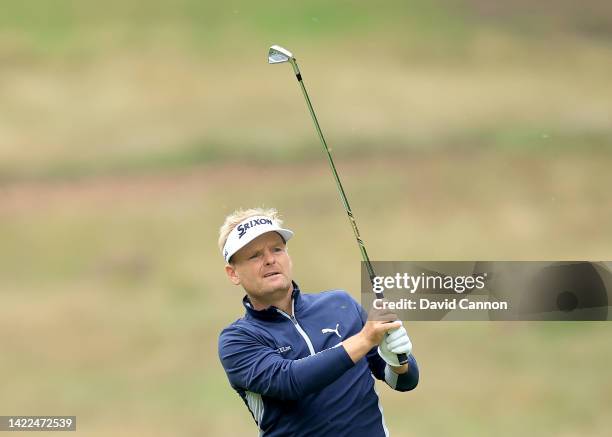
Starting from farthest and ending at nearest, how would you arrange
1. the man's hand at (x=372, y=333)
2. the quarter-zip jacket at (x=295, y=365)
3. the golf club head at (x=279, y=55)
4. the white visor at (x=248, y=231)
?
the golf club head at (x=279, y=55), the white visor at (x=248, y=231), the quarter-zip jacket at (x=295, y=365), the man's hand at (x=372, y=333)

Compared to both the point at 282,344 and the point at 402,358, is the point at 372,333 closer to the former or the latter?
the point at 402,358

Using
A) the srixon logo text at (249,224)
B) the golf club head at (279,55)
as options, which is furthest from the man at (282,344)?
the golf club head at (279,55)

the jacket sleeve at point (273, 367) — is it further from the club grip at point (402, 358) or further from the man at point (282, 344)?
the club grip at point (402, 358)

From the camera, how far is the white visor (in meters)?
2.68

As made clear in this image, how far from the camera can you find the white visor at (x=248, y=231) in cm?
268

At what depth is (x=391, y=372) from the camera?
2.68 meters

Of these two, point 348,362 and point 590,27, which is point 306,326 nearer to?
point 348,362

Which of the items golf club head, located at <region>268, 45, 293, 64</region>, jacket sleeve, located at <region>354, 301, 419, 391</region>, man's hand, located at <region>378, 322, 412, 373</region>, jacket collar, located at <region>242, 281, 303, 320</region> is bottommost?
jacket sleeve, located at <region>354, 301, 419, 391</region>

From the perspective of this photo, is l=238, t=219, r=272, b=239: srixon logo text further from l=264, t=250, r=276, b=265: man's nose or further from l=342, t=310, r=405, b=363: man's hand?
l=342, t=310, r=405, b=363: man's hand

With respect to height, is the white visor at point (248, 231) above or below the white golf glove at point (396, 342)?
above

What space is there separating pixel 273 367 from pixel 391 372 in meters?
0.34

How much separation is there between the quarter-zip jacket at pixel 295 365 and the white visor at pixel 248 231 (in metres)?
0.16

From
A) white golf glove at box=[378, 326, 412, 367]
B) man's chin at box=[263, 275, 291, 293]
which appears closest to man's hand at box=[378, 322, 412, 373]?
white golf glove at box=[378, 326, 412, 367]

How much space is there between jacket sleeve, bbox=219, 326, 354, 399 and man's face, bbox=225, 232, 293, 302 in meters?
0.12
